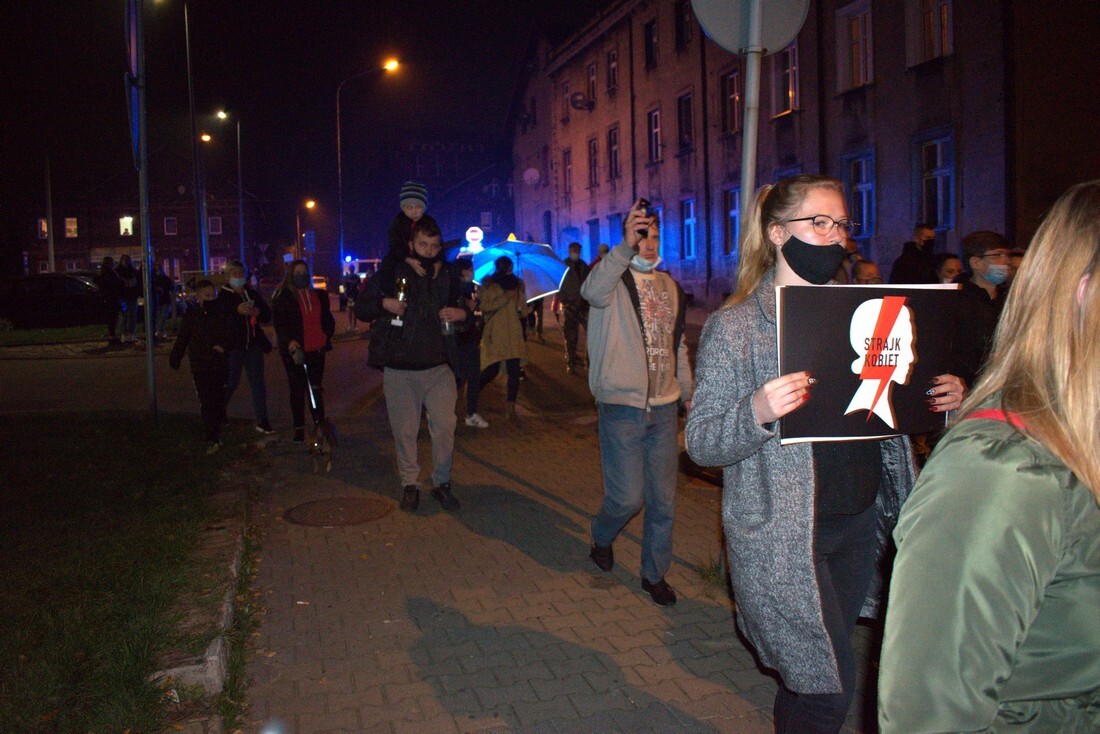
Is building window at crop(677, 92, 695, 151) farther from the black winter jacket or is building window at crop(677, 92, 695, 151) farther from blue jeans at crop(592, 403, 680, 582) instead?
blue jeans at crop(592, 403, 680, 582)

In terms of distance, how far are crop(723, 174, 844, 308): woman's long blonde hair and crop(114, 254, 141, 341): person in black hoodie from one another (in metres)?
22.1

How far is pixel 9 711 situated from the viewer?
11.9 ft

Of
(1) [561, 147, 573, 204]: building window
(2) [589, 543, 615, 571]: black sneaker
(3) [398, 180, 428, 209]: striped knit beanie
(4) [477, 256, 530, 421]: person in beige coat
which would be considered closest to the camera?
(2) [589, 543, 615, 571]: black sneaker

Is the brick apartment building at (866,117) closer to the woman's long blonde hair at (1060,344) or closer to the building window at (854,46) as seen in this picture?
the building window at (854,46)

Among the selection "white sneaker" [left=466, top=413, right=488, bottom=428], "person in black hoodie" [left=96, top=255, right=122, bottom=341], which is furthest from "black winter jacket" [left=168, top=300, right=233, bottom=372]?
"person in black hoodie" [left=96, top=255, right=122, bottom=341]

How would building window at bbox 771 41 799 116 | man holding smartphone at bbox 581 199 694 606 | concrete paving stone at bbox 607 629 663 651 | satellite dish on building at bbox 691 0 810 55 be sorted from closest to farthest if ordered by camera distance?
concrete paving stone at bbox 607 629 663 651
satellite dish on building at bbox 691 0 810 55
man holding smartphone at bbox 581 199 694 606
building window at bbox 771 41 799 116

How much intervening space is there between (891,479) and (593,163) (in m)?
38.6

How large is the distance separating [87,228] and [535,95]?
5174cm

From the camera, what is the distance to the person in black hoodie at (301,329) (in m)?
9.33

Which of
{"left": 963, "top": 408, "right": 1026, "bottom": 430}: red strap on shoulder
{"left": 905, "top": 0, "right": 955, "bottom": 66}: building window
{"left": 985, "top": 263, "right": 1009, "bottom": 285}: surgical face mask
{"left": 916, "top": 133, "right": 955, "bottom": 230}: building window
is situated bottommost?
{"left": 963, "top": 408, "right": 1026, "bottom": 430}: red strap on shoulder

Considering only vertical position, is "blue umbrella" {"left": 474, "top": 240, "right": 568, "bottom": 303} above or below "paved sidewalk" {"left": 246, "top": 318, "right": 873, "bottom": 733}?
above

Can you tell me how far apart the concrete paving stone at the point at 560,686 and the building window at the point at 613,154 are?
34799mm

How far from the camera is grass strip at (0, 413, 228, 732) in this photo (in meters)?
3.77

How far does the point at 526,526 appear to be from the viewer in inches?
269
